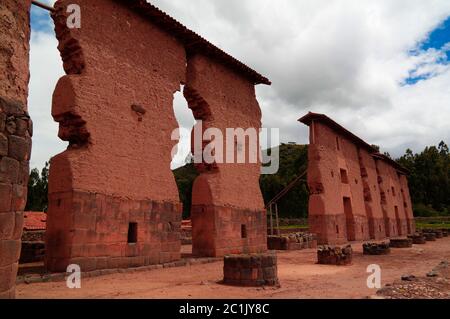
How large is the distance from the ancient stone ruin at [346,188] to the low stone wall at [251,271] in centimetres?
1420

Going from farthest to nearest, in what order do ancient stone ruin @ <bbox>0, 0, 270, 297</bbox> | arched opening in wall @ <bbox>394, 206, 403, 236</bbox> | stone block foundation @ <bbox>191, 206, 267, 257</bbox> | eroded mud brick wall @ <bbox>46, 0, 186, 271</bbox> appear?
arched opening in wall @ <bbox>394, 206, 403, 236</bbox>, stone block foundation @ <bbox>191, 206, 267, 257</bbox>, eroded mud brick wall @ <bbox>46, 0, 186, 271</bbox>, ancient stone ruin @ <bbox>0, 0, 270, 297</bbox>

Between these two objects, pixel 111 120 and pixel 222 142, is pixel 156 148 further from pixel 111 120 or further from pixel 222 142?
pixel 222 142

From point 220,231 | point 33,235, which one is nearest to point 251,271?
point 220,231

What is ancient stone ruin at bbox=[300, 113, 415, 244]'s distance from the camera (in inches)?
853

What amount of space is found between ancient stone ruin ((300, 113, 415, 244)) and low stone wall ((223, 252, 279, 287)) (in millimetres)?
14199

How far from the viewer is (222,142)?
14.4 m

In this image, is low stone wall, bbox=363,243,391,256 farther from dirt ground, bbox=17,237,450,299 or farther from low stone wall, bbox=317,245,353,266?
dirt ground, bbox=17,237,450,299

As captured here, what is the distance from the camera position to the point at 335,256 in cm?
1223

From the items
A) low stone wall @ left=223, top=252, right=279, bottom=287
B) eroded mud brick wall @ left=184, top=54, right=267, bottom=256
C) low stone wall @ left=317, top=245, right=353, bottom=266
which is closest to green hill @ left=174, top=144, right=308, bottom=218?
eroded mud brick wall @ left=184, top=54, right=267, bottom=256

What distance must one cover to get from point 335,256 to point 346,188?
1400cm

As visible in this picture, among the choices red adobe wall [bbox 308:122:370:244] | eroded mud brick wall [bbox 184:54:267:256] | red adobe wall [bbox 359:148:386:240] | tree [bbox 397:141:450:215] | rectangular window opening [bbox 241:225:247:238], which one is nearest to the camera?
eroded mud brick wall [bbox 184:54:267:256]

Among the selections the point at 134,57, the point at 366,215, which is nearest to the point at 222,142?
the point at 134,57

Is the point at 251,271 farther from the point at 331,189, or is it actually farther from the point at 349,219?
the point at 349,219

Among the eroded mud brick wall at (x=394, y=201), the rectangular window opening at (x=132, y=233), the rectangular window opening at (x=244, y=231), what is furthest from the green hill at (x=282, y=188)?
the rectangular window opening at (x=132, y=233)
